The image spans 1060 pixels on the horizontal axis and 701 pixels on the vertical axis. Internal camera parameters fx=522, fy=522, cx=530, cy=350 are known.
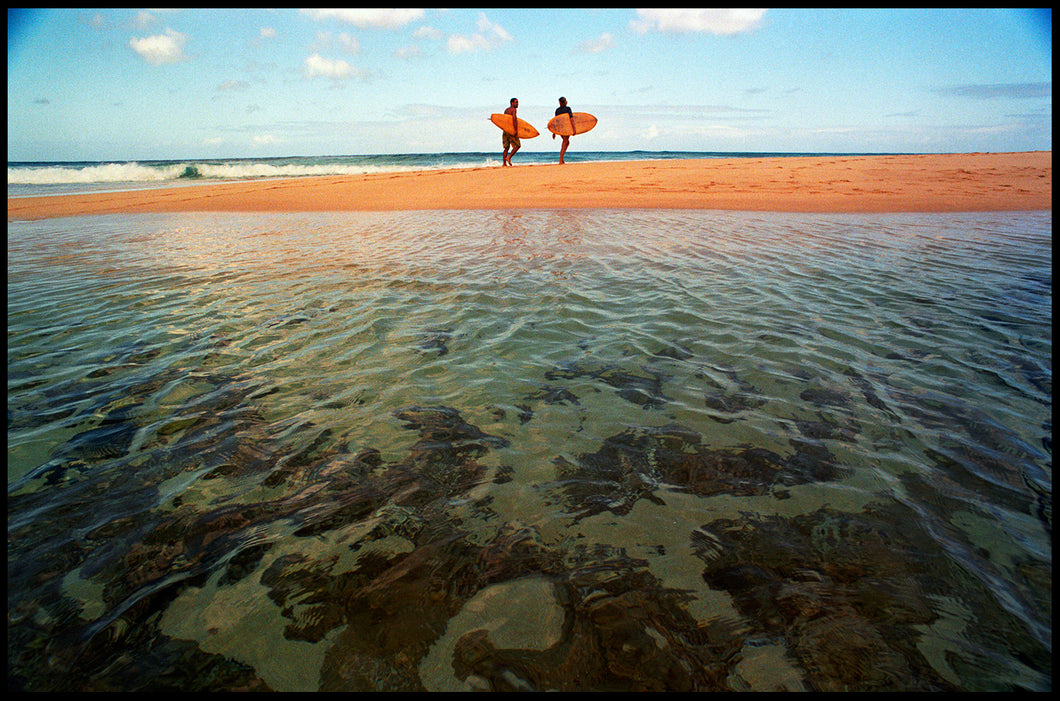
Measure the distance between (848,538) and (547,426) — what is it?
1.54m

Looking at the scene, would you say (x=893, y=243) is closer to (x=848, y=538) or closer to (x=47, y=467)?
(x=848, y=538)

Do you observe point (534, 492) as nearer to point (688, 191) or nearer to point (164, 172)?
point (688, 191)

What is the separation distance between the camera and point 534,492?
248cm

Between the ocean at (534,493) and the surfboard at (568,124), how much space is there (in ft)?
56.6

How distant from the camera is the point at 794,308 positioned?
198 inches

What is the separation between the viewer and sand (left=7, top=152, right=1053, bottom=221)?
13641mm

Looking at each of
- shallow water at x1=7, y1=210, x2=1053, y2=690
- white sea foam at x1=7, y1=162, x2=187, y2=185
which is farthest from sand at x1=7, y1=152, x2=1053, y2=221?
white sea foam at x1=7, y1=162, x2=187, y2=185

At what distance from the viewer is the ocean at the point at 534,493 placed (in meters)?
1.73

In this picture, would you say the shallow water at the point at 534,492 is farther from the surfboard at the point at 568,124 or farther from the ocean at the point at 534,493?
the surfboard at the point at 568,124

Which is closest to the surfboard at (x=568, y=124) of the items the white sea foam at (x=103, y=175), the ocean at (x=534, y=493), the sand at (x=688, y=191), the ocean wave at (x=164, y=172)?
the sand at (x=688, y=191)

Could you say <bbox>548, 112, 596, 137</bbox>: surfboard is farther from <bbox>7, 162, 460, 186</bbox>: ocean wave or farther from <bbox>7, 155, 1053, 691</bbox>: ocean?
<bbox>7, 155, 1053, 691</bbox>: ocean

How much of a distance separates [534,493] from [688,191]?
15.1 m

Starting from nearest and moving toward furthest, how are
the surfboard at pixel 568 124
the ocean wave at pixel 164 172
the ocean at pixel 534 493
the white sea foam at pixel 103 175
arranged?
1. the ocean at pixel 534 493
2. the surfboard at pixel 568 124
3. the white sea foam at pixel 103 175
4. the ocean wave at pixel 164 172

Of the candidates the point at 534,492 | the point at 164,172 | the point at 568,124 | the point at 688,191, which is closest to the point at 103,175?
the point at 164,172
